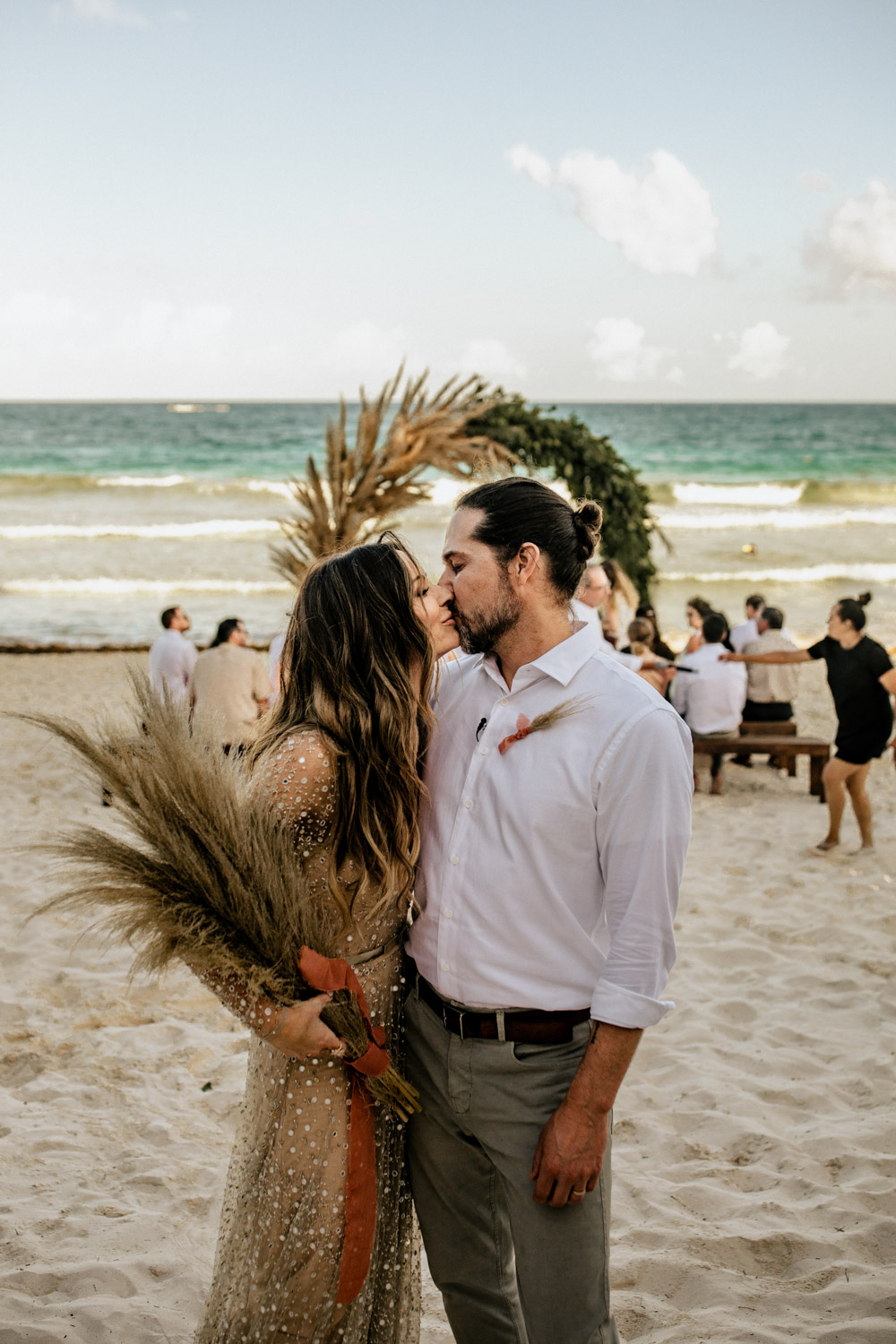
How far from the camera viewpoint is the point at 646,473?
111 feet

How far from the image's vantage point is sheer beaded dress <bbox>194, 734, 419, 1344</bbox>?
1.89 m

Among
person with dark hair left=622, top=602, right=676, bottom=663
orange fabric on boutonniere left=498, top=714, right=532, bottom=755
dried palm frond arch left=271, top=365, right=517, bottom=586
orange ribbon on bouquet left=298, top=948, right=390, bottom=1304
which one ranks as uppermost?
dried palm frond arch left=271, top=365, right=517, bottom=586

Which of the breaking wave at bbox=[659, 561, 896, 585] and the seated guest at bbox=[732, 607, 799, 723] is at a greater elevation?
the breaking wave at bbox=[659, 561, 896, 585]

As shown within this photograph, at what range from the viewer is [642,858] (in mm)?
1793

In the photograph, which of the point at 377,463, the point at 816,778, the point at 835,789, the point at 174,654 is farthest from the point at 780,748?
the point at 174,654

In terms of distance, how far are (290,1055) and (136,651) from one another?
42.1ft

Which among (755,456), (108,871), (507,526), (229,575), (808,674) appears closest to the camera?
(108,871)

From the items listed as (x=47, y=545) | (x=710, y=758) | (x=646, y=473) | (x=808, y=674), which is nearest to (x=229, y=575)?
(x=47, y=545)

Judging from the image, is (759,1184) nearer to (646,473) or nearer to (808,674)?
(808,674)

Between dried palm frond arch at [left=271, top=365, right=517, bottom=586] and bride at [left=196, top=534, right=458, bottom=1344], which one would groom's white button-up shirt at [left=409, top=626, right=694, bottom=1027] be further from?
dried palm frond arch at [left=271, top=365, right=517, bottom=586]

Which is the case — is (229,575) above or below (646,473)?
below

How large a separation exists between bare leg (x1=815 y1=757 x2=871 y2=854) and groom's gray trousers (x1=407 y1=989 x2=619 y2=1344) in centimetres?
509

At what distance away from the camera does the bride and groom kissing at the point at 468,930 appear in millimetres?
1812

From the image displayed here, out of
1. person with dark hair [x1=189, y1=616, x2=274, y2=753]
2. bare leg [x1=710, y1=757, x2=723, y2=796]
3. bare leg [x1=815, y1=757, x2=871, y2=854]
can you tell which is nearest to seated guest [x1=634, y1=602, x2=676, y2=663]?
bare leg [x1=710, y1=757, x2=723, y2=796]
